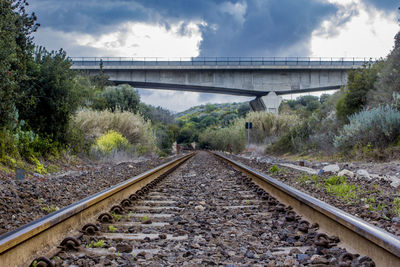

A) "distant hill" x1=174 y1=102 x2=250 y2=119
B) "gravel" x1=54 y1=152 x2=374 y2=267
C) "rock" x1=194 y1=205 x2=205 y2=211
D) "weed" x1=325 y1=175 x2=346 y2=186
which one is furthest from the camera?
"distant hill" x1=174 y1=102 x2=250 y2=119

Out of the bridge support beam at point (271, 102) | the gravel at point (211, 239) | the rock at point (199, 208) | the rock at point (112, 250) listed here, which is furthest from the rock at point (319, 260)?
the bridge support beam at point (271, 102)

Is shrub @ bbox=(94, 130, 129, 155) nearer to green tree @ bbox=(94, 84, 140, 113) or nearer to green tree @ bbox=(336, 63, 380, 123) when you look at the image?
green tree @ bbox=(94, 84, 140, 113)

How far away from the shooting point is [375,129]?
10398 mm

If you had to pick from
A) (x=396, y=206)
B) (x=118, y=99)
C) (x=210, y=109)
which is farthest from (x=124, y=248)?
(x=210, y=109)

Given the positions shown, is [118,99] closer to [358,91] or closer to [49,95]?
[49,95]

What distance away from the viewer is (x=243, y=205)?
16.1 feet

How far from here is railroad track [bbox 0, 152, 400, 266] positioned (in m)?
2.45

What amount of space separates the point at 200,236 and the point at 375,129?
8.74m

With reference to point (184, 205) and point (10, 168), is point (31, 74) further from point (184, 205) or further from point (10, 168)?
point (184, 205)

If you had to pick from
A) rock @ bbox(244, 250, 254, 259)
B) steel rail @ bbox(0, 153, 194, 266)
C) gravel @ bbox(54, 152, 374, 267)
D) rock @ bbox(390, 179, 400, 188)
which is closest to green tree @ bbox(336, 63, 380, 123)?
rock @ bbox(390, 179, 400, 188)

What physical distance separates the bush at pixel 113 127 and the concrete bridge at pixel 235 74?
60.5 ft

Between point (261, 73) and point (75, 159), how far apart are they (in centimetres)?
3064

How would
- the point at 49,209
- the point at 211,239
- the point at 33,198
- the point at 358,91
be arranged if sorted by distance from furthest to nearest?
the point at 358,91 < the point at 33,198 < the point at 49,209 < the point at 211,239

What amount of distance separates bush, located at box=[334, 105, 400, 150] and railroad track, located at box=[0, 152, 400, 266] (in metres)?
6.58
